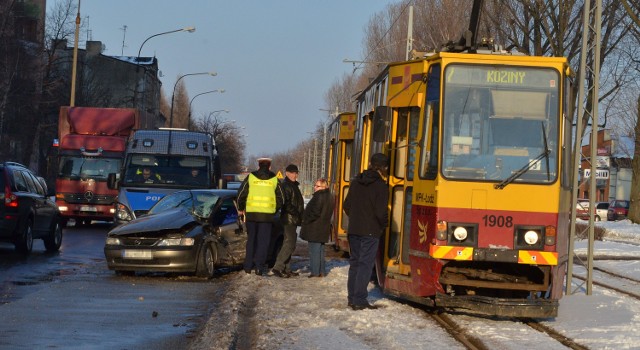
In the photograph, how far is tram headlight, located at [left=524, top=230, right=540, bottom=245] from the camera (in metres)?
11.8

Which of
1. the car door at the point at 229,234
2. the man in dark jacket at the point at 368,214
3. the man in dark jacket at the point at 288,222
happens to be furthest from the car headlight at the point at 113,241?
the man in dark jacket at the point at 368,214

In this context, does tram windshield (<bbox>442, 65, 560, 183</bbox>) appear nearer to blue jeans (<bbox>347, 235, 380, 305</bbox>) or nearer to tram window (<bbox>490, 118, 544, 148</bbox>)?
tram window (<bbox>490, 118, 544, 148</bbox>)

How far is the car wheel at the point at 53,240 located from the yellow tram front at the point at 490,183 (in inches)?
448

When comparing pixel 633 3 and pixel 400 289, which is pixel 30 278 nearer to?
pixel 400 289

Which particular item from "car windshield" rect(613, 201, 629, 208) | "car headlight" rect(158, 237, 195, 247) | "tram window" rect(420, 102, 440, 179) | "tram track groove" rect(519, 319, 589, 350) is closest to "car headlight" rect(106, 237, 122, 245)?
"car headlight" rect(158, 237, 195, 247)

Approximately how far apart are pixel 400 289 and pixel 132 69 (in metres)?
92.7

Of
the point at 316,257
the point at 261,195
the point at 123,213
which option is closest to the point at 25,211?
the point at 123,213

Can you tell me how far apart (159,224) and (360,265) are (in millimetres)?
5130

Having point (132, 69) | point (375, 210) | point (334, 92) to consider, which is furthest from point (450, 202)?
point (132, 69)

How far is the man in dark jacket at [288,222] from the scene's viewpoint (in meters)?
17.2

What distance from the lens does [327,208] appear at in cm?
1691

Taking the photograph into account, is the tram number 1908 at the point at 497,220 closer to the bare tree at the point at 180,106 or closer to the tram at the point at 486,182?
the tram at the point at 486,182

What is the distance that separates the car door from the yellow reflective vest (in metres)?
0.99

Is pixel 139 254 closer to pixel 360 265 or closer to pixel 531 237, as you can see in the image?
pixel 360 265
